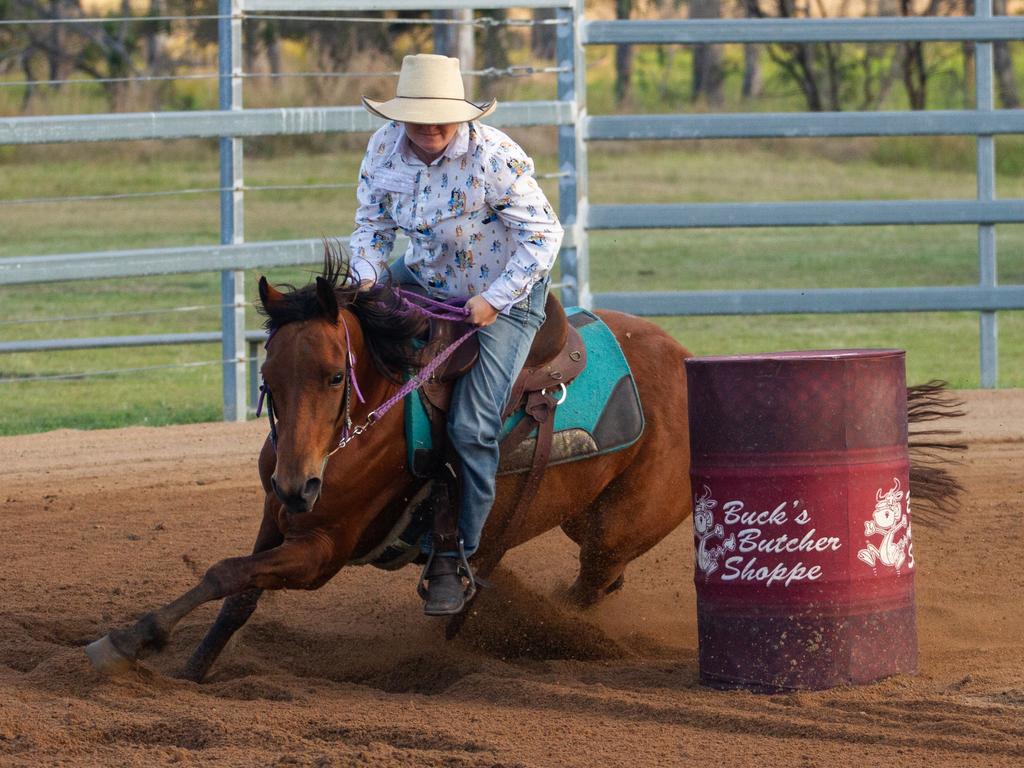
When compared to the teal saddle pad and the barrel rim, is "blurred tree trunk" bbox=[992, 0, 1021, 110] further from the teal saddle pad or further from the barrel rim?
the barrel rim

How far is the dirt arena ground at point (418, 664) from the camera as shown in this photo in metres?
4.25

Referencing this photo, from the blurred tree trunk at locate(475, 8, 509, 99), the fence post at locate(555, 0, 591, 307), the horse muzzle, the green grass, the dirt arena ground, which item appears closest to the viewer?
the dirt arena ground

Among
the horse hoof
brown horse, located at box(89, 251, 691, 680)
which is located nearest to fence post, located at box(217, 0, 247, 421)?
brown horse, located at box(89, 251, 691, 680)

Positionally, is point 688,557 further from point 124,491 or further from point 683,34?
point 683,34

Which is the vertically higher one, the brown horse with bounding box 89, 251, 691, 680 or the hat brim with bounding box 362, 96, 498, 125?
the hat brim with bounding box 362, 96, 498, 125

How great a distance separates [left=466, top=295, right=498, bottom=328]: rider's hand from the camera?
16.8ft

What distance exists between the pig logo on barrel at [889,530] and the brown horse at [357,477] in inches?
42.6

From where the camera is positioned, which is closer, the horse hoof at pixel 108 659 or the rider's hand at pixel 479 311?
the horse hoof at pixel 108 659

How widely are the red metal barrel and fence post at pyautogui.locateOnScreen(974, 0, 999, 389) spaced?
5.74 m

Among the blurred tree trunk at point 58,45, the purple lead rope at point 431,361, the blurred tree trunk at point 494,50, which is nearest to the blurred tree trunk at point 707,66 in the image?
the blurred tree trunk at point 494,50

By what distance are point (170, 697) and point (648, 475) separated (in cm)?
192

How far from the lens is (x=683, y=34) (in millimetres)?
10273

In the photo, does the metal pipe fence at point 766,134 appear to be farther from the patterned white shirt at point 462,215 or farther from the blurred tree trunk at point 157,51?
the blurred tree trunk at point 157,51

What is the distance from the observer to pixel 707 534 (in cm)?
494
